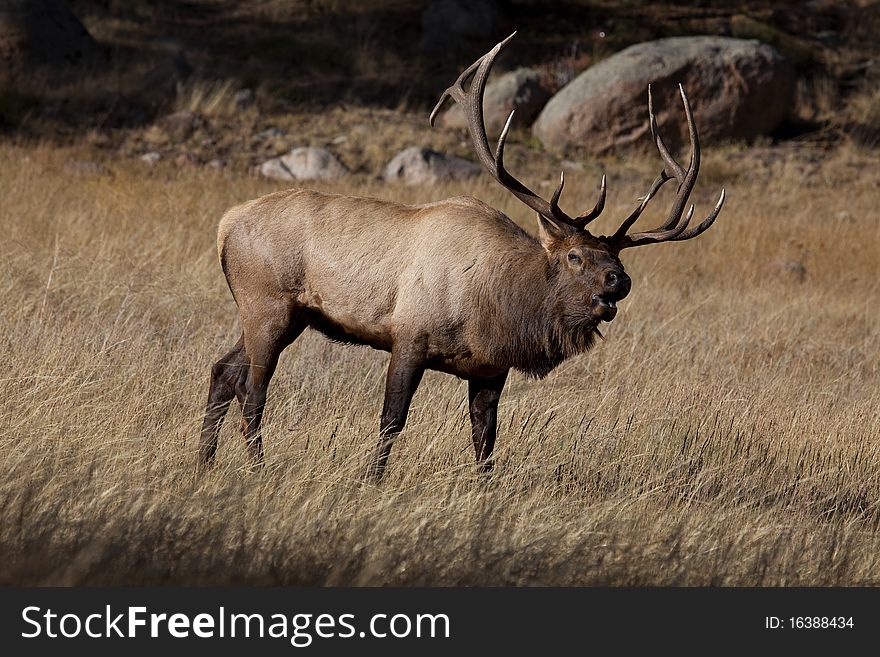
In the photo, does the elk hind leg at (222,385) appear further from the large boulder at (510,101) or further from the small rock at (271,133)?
the large boulder at (510,101)

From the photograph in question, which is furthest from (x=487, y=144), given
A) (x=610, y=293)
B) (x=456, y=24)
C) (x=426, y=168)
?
(x=456, y=24)

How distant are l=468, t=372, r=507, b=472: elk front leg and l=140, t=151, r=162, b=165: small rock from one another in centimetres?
1101

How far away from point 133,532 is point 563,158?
47.8ft

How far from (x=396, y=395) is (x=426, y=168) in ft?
35.3

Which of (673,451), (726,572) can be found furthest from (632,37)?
(726,572)

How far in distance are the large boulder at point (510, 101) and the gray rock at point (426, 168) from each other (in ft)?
8.28

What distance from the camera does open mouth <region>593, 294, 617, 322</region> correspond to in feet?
19.1

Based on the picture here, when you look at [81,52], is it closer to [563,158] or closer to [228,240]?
[563,158]

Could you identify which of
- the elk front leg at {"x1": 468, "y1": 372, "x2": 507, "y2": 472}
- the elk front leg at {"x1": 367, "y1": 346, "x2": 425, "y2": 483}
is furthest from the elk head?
the elk front leg at {"x1": 367, "y1": 346, "x2": 425, "y2": 483}

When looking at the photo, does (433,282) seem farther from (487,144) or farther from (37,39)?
(37,39)

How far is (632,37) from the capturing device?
24047 millimetres

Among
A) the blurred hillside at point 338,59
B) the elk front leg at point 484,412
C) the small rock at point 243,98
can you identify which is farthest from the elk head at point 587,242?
the small rock at point 243,98

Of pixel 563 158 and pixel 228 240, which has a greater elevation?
pixel 228 240

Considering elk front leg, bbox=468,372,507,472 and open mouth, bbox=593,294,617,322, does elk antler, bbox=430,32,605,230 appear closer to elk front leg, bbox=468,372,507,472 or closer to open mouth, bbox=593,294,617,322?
open mouth, bbox=593,294,617,322
